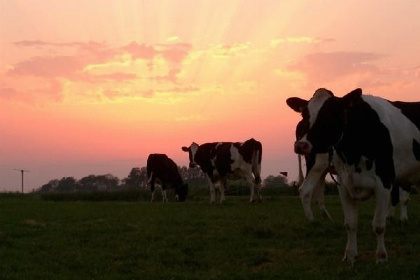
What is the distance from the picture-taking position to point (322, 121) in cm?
906

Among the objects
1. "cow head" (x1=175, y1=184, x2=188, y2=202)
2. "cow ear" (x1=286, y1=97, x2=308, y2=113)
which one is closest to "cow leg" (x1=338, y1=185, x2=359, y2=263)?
"cow ear" (x1=286, y1=97, x2=308, y2=113)

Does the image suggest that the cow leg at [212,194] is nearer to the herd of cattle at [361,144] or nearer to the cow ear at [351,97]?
the herd of cattle at [361,144]

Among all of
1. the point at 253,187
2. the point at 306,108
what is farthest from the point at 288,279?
the point at 253,187

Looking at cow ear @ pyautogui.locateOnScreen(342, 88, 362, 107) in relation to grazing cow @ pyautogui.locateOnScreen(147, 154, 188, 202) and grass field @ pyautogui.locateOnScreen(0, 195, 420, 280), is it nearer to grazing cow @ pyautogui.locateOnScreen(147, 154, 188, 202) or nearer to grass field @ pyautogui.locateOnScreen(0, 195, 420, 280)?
grass field @ pyautogui.locateOnScreen(0, 195, 420, 280)

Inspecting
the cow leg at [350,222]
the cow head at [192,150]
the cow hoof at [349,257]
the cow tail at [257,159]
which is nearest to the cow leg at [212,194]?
the cow tail at [257,159]

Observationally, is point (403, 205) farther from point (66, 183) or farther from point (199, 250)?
point (66, 183)

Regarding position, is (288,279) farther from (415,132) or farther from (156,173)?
(156,173)

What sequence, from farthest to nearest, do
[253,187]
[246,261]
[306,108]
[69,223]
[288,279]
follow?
[253,187], [69,223], [246,261], [306,108], [288,279]

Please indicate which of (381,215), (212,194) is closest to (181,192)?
(212,194)

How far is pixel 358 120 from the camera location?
31.4 ft

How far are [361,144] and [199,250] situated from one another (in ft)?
11.8

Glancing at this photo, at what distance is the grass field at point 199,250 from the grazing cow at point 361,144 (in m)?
0.93

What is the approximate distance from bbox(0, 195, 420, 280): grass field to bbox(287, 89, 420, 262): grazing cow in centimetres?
93

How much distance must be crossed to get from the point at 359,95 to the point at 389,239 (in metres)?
3.79
